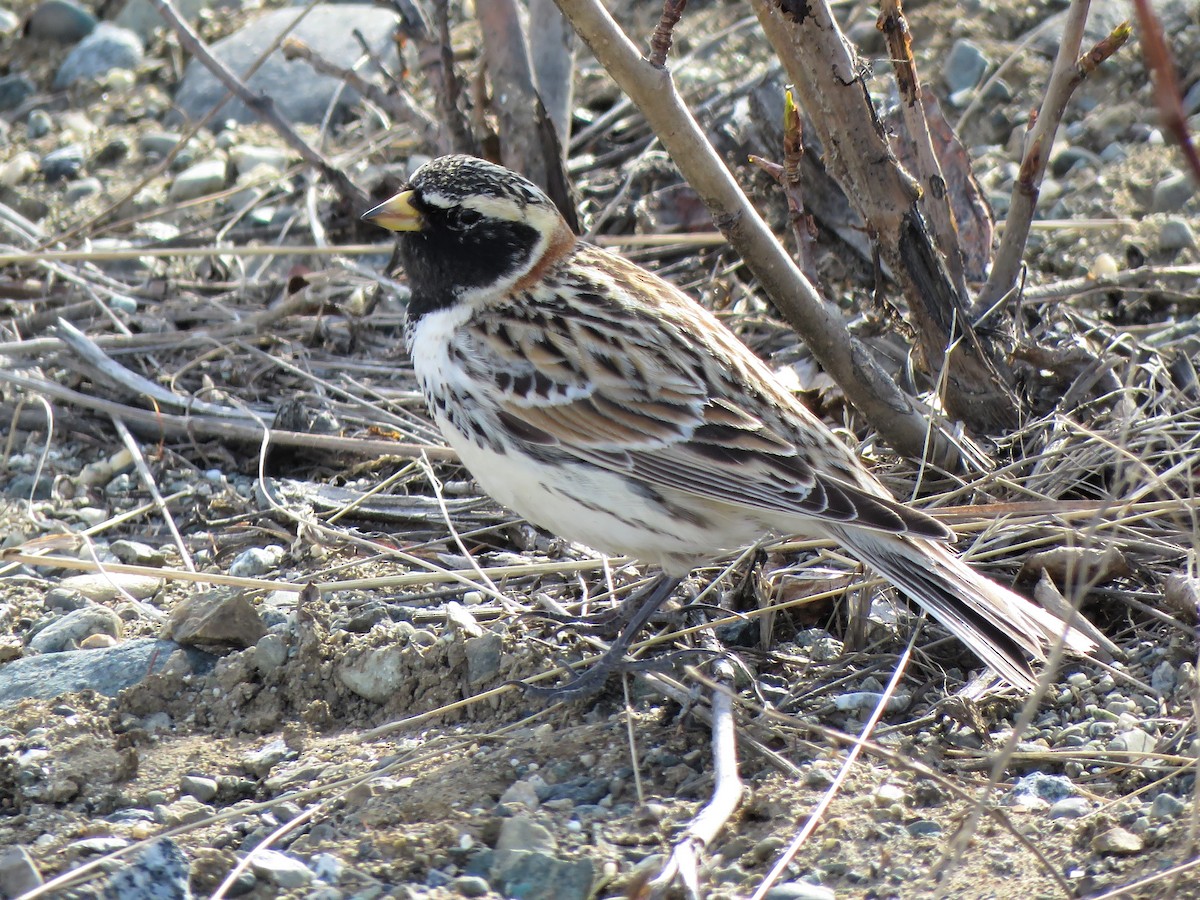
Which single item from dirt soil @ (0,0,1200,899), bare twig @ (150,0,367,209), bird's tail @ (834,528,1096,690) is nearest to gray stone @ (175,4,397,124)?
bare twig @ (150,0,367,209)

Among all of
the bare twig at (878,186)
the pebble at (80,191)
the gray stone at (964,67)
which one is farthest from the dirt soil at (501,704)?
the gray stone at (964,67)

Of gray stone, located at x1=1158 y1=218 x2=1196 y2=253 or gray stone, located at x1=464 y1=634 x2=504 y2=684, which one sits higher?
gray stone, located at x1=1158 y1=218 x2=1196 y2=253

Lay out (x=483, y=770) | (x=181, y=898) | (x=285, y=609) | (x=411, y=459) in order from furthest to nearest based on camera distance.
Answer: (x=411, y=459) < (x=285, y=609) < (x=483, y=770) < (x=181, y=898)

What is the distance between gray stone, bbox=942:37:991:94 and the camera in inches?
341

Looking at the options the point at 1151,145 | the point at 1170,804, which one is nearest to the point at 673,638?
the point at 1170,804

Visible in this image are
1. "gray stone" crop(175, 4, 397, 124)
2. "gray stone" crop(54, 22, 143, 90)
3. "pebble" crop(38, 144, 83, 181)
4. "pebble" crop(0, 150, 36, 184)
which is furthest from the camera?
"gray stone" crop(54, 22, 143, 90)

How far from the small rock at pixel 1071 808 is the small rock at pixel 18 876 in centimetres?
256

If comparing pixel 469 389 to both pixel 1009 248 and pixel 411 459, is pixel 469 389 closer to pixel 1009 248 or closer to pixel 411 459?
pixel 411 459

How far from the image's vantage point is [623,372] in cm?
475

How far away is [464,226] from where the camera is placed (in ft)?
16.4

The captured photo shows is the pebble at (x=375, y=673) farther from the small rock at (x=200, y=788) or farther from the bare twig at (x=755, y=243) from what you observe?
the bare twig at (x=755, y=243)

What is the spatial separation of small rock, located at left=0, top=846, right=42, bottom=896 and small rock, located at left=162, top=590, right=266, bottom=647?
1257 mm

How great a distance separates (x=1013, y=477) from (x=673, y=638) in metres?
1.43

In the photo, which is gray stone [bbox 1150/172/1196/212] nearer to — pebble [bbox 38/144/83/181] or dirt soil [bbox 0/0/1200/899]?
dirt soil [bbox 0/0/1200/899]
